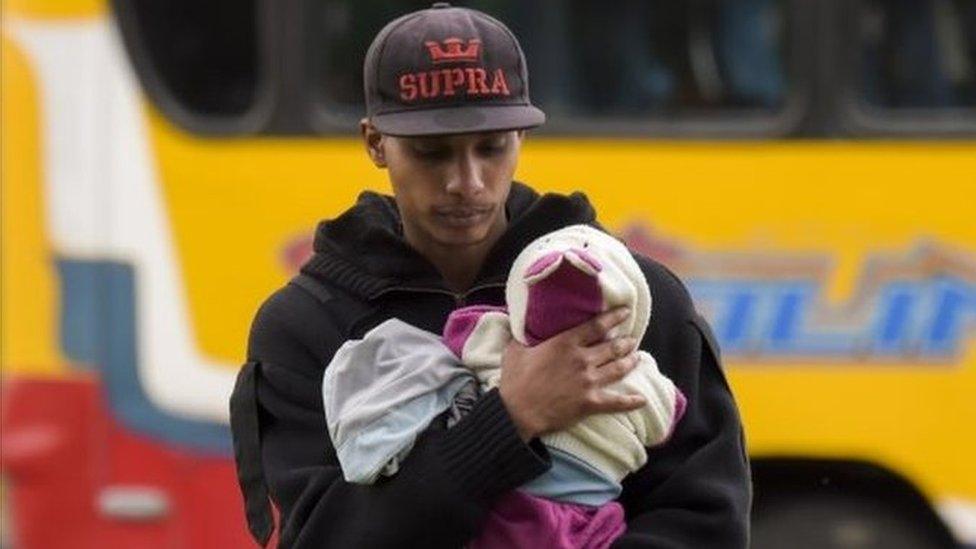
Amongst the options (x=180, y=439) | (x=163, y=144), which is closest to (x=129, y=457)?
(x=180, y=439)

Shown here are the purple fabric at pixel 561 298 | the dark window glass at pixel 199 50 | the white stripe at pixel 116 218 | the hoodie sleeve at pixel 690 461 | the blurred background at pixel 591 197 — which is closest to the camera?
the purple fabric at pixel 561 298

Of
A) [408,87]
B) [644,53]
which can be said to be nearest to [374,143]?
[408,87]

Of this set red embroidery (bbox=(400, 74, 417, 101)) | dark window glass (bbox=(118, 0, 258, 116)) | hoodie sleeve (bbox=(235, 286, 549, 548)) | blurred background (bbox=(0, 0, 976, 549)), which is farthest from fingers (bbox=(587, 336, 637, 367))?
dark window glass (bbox=(118, 0, 258, 116))

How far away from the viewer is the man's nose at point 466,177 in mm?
2676

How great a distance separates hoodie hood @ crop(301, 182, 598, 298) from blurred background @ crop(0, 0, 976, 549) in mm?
3363

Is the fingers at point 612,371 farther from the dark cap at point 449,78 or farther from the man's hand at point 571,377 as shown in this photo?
the dark cap at point 449,78

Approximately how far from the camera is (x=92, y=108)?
6293 millimetres

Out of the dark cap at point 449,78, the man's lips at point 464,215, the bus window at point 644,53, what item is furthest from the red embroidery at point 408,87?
the bus window at point 644,53

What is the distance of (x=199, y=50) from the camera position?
6418 millimetres

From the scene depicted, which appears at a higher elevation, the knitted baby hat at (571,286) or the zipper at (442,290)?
the knitted baby hat at (571,286)

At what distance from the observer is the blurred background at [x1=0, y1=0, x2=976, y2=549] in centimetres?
614

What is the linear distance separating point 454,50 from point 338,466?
0.46 meters

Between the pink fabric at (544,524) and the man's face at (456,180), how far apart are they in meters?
0.31

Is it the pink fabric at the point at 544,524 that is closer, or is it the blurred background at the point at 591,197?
the pink fabric at the point at 544,524
